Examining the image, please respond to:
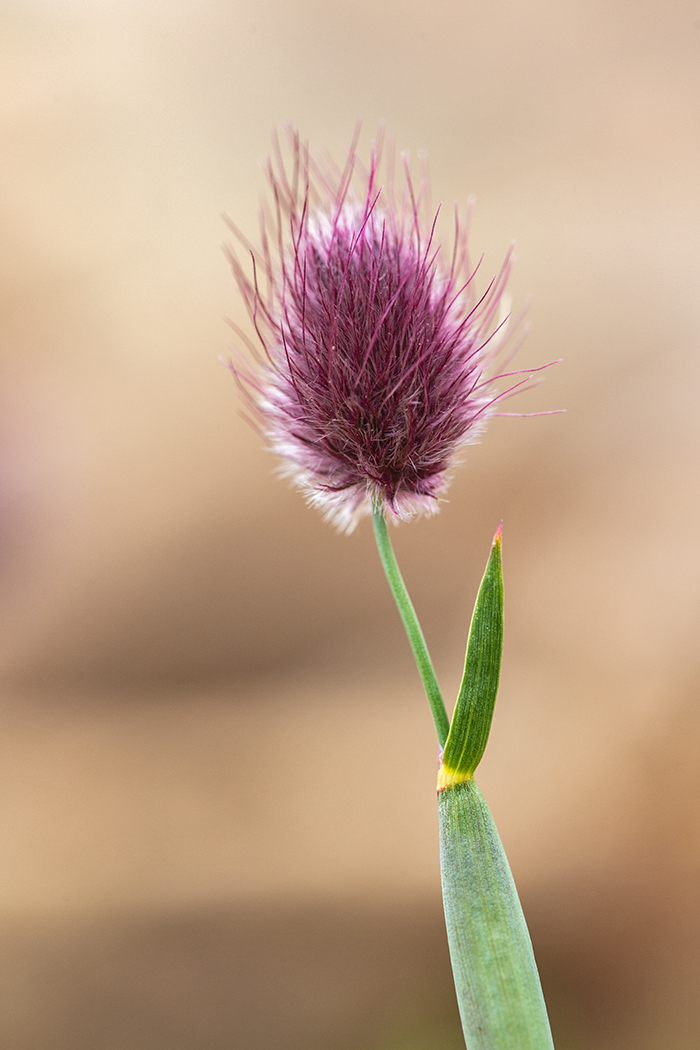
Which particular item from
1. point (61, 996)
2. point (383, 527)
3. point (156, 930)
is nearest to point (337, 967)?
point (156, 930)

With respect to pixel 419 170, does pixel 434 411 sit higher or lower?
lower

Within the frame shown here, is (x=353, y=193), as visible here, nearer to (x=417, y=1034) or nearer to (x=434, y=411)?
(x=434, y=411)

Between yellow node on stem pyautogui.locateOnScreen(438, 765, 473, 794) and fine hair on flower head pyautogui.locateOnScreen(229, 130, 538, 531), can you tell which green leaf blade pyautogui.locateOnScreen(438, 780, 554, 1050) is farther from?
fine hair on flower head pyautogui.locateOnScreen(229, 130, 538, 531)

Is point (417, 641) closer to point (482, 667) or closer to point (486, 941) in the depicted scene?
point (482, 667)

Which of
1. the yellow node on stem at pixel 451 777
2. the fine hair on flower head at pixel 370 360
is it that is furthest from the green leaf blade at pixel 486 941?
the fine hair on flower head at pixel 370 360

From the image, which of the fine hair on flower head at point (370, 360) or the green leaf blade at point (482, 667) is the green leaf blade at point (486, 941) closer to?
the green leaf blade at point (482, 667)

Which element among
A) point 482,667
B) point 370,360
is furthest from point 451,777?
point 370,360
